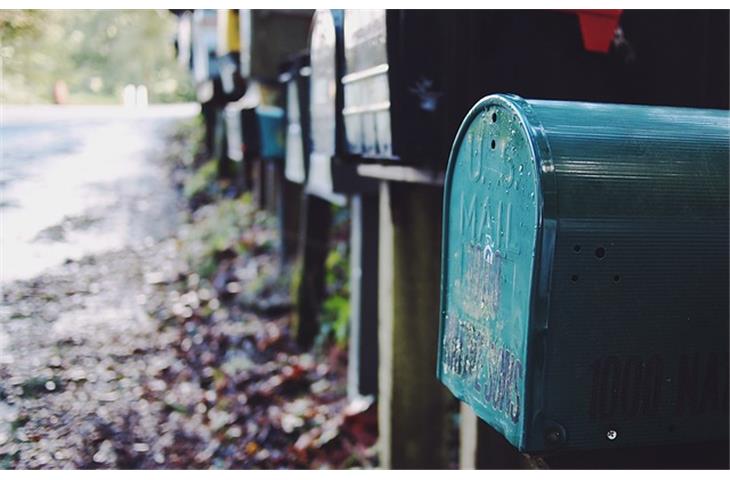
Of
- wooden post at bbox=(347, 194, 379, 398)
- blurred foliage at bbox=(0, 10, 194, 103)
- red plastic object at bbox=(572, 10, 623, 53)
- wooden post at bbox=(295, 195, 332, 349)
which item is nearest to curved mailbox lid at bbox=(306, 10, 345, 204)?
wooden post at bbox=(347, 194, 379, 398)

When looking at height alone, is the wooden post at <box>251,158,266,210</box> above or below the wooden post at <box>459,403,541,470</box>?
above

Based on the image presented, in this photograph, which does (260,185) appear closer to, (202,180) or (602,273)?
(202,180)

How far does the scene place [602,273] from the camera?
144 centimetres

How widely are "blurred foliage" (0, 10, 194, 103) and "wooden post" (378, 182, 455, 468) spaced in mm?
1139

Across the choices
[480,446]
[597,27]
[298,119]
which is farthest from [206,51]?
[480,446]

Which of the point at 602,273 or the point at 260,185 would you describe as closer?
the point at 602,273

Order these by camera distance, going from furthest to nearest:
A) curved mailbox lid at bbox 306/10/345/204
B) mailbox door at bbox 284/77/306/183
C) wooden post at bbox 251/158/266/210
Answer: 1. wooden post at bbox 251/158/266/210
2. mailbox door at bbox 284/77/306/183
3. curved mailbox lid at bbox 306/10/345/204

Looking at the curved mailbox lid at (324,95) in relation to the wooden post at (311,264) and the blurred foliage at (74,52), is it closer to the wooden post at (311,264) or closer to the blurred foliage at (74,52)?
the blurred foliage at (74,52)

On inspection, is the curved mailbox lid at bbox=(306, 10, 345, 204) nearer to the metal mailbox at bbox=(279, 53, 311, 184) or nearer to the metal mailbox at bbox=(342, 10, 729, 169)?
the metal mailbox at bbox=(279, 53, 311, 184)

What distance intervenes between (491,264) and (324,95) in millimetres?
1913

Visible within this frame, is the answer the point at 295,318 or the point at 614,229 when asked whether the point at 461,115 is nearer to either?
the point at 614,229

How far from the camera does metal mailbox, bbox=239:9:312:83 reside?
536 cm

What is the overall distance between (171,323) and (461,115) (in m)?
2.24

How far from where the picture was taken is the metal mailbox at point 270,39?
5.36 m
